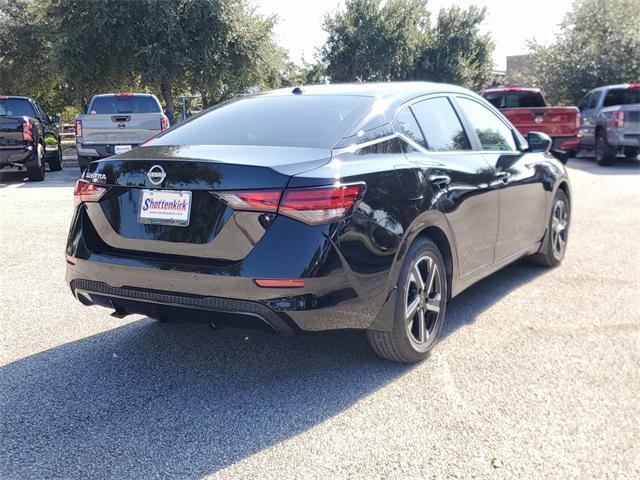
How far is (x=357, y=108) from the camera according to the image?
4.11m

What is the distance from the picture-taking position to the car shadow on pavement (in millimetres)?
3008

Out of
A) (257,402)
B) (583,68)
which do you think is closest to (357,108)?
(257,402)

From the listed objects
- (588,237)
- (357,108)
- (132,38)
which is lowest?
(588,237)

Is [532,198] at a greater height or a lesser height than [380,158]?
lesser

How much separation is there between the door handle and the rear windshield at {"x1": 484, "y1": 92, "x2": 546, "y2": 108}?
1448 centimetres

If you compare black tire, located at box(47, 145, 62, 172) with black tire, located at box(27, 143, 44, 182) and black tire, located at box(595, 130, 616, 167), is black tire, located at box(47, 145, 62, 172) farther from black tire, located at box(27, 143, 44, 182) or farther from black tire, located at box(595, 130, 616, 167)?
black tire, located at box(595, 130, 616, 167)

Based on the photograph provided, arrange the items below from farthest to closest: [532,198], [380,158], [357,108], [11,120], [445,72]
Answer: [445,72]
[11,120]
[532,198]
[357,108]
[380,158]

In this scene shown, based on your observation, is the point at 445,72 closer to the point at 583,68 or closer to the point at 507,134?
the point at 583,68

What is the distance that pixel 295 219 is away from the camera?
3.30 meters

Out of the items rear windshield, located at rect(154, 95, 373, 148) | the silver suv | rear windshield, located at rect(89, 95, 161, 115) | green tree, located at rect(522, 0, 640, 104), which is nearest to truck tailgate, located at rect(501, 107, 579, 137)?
the silver suv

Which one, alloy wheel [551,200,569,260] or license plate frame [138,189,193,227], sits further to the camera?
alloy wheel [551,200,569,260]

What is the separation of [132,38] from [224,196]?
1952 centimetres

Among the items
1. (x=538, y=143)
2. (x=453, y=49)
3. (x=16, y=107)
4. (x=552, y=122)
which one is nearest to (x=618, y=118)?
(x=552, y=122)

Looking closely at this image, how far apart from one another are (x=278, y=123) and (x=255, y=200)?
3.19 feet
